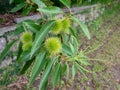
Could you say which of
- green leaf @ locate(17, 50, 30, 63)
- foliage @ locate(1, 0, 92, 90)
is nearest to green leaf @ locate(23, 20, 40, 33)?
foliage @ locate(1, 0, 92, 90)

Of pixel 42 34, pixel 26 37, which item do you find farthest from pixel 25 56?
pixel 42 34

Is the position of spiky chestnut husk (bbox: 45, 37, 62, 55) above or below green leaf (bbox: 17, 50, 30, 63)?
above

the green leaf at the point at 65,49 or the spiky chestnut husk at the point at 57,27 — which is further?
the green leaf at the point at 65,49

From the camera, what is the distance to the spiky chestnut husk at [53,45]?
1.19 m

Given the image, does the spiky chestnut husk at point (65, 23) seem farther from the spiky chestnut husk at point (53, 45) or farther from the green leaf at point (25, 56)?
the green leaf at point (25, 56)

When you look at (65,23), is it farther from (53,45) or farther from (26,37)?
(26,37)

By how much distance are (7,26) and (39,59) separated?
2.16 meters

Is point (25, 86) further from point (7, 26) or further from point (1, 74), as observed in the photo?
point (7, 26)

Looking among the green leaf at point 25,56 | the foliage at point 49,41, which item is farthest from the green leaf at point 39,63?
the green leaf at point 25,56

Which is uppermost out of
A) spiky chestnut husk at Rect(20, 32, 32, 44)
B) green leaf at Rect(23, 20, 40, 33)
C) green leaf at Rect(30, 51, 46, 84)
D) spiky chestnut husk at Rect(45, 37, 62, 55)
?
green leaf at Rect(23, 20, 40, 33)

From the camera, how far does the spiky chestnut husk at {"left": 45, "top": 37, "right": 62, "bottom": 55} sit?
1.19 meters

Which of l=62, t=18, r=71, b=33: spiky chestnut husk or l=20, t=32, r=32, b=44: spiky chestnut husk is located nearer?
l=62, t=18, r=71, b=33: spiky chestnut husk

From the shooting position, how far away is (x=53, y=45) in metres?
1.18

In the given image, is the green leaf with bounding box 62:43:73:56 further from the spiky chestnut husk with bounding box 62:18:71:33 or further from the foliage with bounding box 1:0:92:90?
the spiky chestnut husk with bounding box 62:18:71:33
